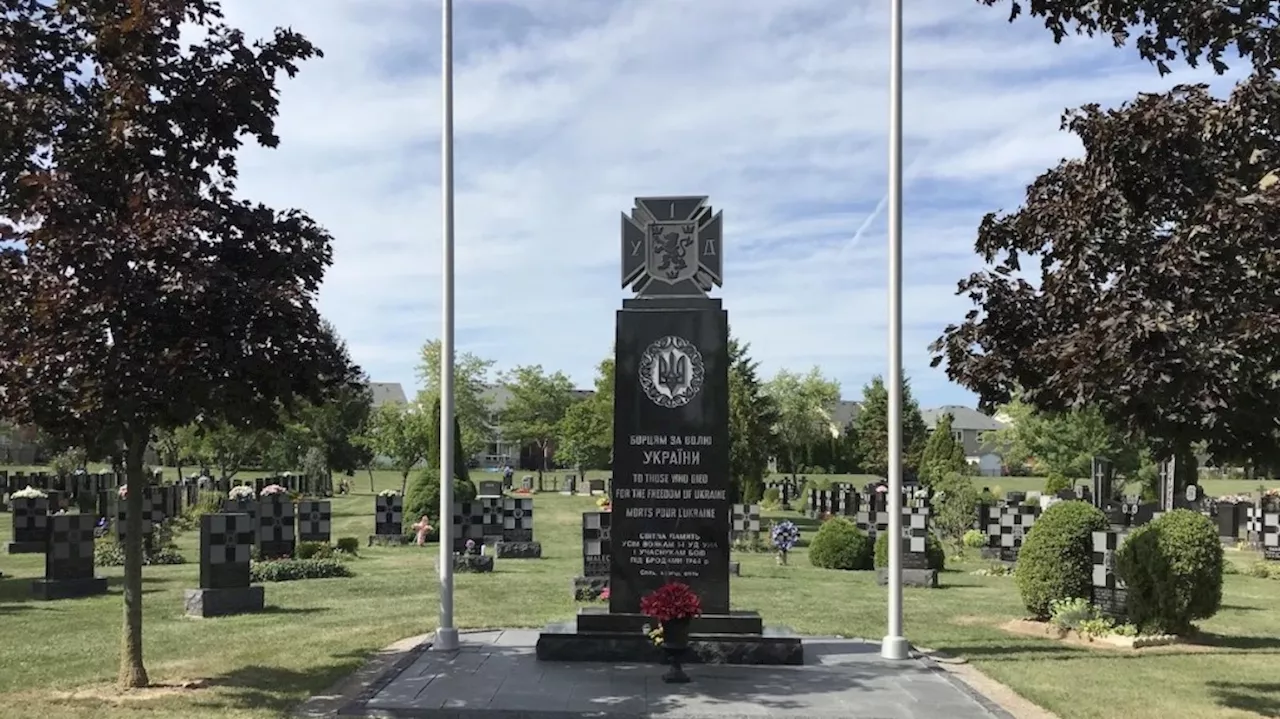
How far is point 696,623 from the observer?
988cm

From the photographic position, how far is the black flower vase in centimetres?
870

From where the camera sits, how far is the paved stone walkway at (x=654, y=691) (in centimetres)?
779

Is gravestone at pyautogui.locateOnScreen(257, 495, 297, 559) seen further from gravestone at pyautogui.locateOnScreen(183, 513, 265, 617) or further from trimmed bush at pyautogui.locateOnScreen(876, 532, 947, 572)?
trimmed bush at pyautogui.locateOnScreen(876, 532, 947, 572)

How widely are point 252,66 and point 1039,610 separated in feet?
34.0

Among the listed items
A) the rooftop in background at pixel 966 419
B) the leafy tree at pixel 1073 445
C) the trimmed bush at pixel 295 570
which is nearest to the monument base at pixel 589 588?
the trimmed bush at pixel 295 570

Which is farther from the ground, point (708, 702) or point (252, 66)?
point (252, 66)

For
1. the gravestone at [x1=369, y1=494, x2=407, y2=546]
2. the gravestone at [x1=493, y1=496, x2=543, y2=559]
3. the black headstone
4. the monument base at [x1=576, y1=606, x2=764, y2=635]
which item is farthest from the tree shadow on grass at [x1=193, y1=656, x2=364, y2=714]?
the gravestone at [x1=369, y1=494, x2=407, y2=546]

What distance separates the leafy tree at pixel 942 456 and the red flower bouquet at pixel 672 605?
31649mm

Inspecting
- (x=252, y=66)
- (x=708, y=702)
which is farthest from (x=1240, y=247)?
(x=252, y=66)

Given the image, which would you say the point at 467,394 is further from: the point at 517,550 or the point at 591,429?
the point at 517,550

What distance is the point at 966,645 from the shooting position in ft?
36.4

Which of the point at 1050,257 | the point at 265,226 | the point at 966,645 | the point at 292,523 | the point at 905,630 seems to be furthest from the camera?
the point at 292,523

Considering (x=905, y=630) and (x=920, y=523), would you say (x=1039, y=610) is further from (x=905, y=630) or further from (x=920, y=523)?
(x=920, y=523)

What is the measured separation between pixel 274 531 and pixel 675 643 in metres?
11.7
